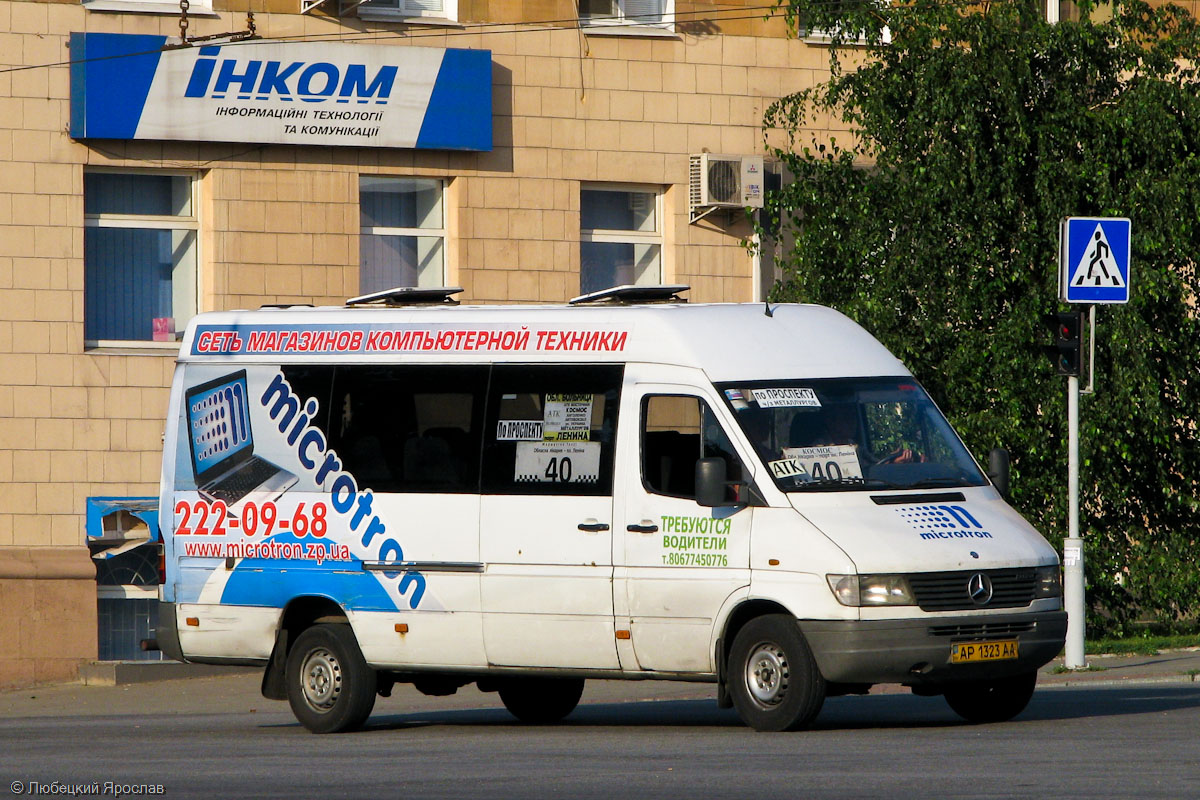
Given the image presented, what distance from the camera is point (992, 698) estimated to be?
12172 millimetres

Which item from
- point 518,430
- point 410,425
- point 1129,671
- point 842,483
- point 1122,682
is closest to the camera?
point 842,483

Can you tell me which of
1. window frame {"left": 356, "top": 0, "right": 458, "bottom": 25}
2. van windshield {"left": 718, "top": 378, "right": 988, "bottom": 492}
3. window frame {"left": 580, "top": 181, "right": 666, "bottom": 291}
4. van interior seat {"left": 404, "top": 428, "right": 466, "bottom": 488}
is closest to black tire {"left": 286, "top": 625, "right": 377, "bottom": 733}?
van interior seat {"left": 404, "top": 428, "right": 466, "bottom": 488}

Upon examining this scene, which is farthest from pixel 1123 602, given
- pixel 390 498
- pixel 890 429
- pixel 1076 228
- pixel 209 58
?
pixel 209 58

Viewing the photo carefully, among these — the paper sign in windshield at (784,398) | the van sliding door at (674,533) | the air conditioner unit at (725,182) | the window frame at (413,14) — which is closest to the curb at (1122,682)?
the paper sign in windshield at (784,398)

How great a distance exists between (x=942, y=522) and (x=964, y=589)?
402 mm

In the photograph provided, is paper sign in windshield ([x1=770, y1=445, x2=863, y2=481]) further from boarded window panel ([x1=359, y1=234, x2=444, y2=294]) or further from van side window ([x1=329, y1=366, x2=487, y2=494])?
boarded window panel ([x1=359, y1=234, x2=444, y2=294])

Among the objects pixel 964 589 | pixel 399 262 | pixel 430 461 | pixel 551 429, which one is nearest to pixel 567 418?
pixel 551 429

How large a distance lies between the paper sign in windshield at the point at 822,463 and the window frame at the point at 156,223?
10251 mm

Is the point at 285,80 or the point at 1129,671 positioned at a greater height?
the point at 285,80

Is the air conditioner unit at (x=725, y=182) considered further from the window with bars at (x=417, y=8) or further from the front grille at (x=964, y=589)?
the front grille at (x=964, y=589)

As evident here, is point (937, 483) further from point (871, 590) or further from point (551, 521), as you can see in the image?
point (551, 521)

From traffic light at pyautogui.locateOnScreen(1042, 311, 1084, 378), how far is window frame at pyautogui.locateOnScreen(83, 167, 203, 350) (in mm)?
9012

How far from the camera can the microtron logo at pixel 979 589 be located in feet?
37.4

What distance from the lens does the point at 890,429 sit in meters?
12.1
